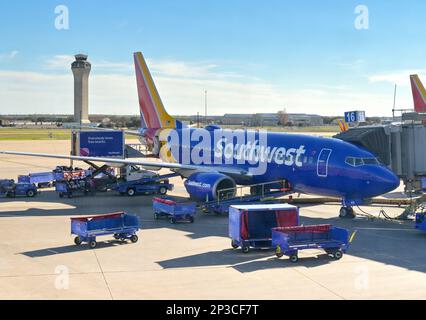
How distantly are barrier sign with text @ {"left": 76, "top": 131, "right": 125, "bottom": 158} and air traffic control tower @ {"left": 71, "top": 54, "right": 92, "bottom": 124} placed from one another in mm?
162647

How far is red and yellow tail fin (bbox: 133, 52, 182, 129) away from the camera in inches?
1554

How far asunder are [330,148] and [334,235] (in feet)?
27.3

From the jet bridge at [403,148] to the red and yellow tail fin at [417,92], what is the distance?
53.0 feet

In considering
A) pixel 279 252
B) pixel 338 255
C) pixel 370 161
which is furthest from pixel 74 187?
pixel 338 255

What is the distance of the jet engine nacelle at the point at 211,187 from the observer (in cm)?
2764

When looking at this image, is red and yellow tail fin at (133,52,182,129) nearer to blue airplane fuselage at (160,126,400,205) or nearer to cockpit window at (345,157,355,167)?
blue airplane fuselage at (160,126,400,205)

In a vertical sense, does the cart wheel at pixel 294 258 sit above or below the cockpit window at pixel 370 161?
below

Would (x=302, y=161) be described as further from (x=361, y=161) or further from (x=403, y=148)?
(x=403, y=148)

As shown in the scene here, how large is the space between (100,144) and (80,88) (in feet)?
547

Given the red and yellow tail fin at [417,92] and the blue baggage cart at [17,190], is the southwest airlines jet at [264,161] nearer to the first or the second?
the blue baggage cart at [17,190]

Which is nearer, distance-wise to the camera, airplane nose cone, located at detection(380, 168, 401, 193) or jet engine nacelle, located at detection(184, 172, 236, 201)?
airplane nose cone, located at detection(380, 168, 401, 193)

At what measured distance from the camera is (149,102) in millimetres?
39938

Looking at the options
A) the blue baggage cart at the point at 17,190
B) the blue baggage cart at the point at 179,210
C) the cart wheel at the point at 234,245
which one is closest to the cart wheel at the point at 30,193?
the blue baggage cart at the point at 17,190

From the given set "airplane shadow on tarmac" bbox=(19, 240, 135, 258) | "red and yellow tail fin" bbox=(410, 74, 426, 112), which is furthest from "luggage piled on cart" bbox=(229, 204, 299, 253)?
"red and yellow tail fin" bbox=(410, 74, 426, 112)
